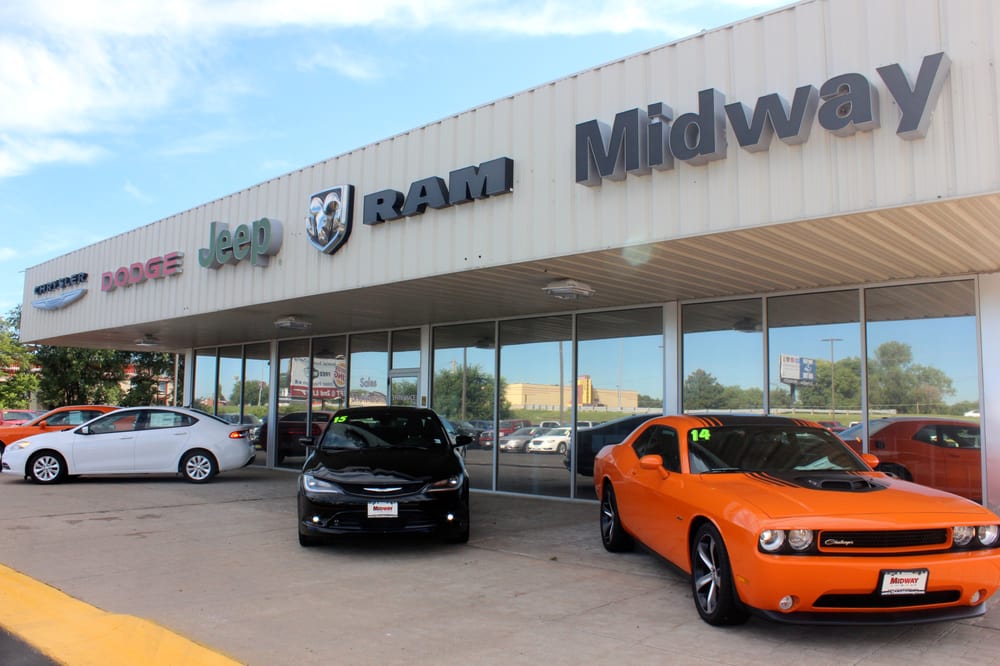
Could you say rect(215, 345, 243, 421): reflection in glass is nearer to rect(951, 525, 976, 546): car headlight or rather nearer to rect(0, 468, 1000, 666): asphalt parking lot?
rect(0, 468, 1000, 666): asphalt parking lot

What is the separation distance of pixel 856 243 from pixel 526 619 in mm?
4797

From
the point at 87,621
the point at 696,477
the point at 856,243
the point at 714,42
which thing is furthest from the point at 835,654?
the point at 714,42

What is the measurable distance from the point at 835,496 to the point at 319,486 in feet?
15.5

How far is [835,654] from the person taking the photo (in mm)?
4562

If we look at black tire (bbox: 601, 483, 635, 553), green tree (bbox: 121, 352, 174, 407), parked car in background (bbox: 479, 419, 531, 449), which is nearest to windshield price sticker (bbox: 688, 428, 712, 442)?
black tire (bbox: 601, 483, 635, 553)

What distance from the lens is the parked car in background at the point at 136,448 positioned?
13.5 metres

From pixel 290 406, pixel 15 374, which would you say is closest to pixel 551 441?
pixel 290 406

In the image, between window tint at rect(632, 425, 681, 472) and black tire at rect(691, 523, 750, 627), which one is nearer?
black tire at rect(691, 523, 750, 627)

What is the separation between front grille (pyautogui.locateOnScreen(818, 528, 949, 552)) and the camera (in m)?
4.55

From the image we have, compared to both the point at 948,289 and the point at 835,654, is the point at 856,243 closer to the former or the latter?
the point at 948,289

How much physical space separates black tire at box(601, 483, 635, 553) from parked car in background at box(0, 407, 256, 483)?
8790 millimetres

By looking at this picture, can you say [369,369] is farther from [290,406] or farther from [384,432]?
[384,432]

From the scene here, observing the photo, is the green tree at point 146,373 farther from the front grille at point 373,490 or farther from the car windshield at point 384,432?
the front grille at point 373,490

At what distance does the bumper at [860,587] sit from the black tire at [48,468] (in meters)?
13.0
